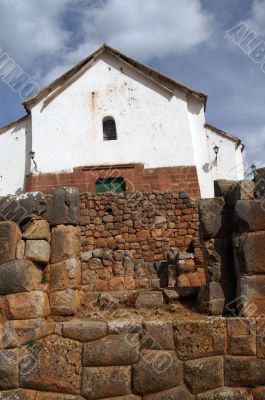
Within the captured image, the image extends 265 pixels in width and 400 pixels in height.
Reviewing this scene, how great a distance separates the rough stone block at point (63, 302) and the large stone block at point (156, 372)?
3.08ft

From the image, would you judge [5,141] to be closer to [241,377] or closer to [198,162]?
[198,162]

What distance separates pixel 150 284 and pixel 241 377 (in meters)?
6.05

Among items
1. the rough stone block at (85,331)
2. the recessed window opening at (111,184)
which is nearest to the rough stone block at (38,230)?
the rough stone block at (85,331)

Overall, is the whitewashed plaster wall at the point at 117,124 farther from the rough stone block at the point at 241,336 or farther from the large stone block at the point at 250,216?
the rough stone block at the point at 241,336

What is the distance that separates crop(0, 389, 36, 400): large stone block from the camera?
4.41 m

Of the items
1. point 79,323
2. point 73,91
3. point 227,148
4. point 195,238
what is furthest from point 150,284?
point 73,91

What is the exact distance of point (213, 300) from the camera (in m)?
4.88

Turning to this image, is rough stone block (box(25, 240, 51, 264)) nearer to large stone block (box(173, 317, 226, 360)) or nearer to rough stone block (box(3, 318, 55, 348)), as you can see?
rough stone block (box(3, 318, 55, 348))

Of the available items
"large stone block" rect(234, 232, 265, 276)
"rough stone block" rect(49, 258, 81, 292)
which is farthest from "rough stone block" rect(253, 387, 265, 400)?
"rough stone block" rect(49, 258, 81, 292)

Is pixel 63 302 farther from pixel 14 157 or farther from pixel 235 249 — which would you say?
pixel 14 157

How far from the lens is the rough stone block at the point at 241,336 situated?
446 centimetres

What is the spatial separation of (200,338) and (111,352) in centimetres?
90

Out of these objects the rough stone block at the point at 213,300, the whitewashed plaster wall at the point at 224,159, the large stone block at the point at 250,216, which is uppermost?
the whitewashed plaster wall at the point at 224,159

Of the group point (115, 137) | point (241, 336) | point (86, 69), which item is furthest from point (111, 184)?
point (241, 336)
